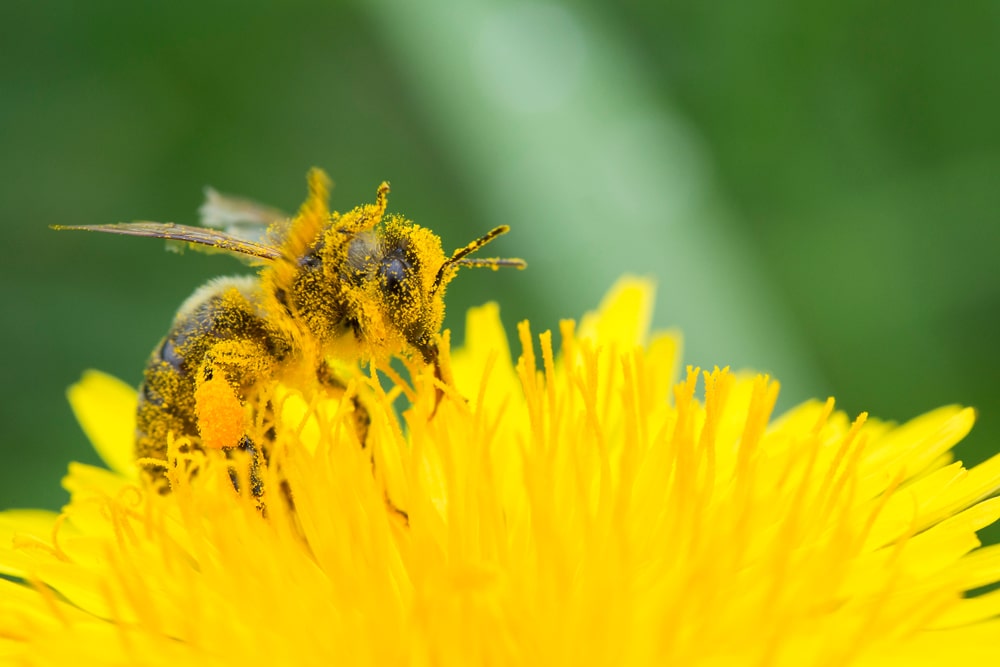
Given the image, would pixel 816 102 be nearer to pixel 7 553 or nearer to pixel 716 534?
pixel 716 534

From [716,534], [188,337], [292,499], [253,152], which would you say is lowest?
[716,534]

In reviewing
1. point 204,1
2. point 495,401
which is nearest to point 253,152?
point 204,1

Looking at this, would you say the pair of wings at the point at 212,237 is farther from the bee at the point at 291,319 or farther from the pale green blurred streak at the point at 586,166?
the pale green blurred streak at the point at 586,166

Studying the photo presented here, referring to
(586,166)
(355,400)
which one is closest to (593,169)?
(586,166)

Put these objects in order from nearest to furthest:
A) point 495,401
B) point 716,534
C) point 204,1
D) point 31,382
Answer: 1. point 716,534
2. point 495,401
3. point 31,382
4. point 204,1

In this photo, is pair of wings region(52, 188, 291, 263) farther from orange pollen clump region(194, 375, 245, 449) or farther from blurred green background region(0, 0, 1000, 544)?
blurred green background region(0, 0, 1000, 544)

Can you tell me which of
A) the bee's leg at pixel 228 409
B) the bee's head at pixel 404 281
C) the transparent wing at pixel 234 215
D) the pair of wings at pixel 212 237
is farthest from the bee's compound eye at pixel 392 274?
the transparent wing at pixel 234 215

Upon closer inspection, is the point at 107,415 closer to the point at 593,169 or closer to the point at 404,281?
the point at 404,281

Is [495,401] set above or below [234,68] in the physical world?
below
